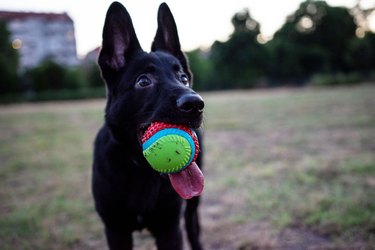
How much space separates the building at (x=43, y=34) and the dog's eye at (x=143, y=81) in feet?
250

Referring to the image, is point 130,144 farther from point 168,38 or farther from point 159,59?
point 168,38

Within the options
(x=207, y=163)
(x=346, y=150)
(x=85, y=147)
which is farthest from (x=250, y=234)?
(x=85, y=147)

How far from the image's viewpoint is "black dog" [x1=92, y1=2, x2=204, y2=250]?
7.87 feet

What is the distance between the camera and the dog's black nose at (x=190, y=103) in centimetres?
203

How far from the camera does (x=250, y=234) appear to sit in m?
3.50

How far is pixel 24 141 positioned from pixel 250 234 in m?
8.24

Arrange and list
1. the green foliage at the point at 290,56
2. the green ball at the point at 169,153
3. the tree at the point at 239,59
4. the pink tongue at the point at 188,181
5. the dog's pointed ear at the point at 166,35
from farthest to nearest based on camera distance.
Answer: the tree at the point at 239,59 → the green foliage at the point at 290,56 → the dog's pointed ear at the point at 166,35 → the pink tongue at the point at 188,181 → the green ball at the point at 169,153

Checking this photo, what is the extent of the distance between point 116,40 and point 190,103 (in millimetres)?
1056

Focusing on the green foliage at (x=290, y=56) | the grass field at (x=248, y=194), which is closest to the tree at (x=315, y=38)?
the green foliage at (x=290, y=56)

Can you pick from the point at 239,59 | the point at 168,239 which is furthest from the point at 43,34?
the point at 168,239

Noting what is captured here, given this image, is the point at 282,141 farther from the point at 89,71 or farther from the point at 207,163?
the point at 89,71

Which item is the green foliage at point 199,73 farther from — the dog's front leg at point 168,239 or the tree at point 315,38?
the dog's front leg at point 168,239

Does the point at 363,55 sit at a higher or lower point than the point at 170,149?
higher

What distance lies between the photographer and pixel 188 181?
2174 millimetres
